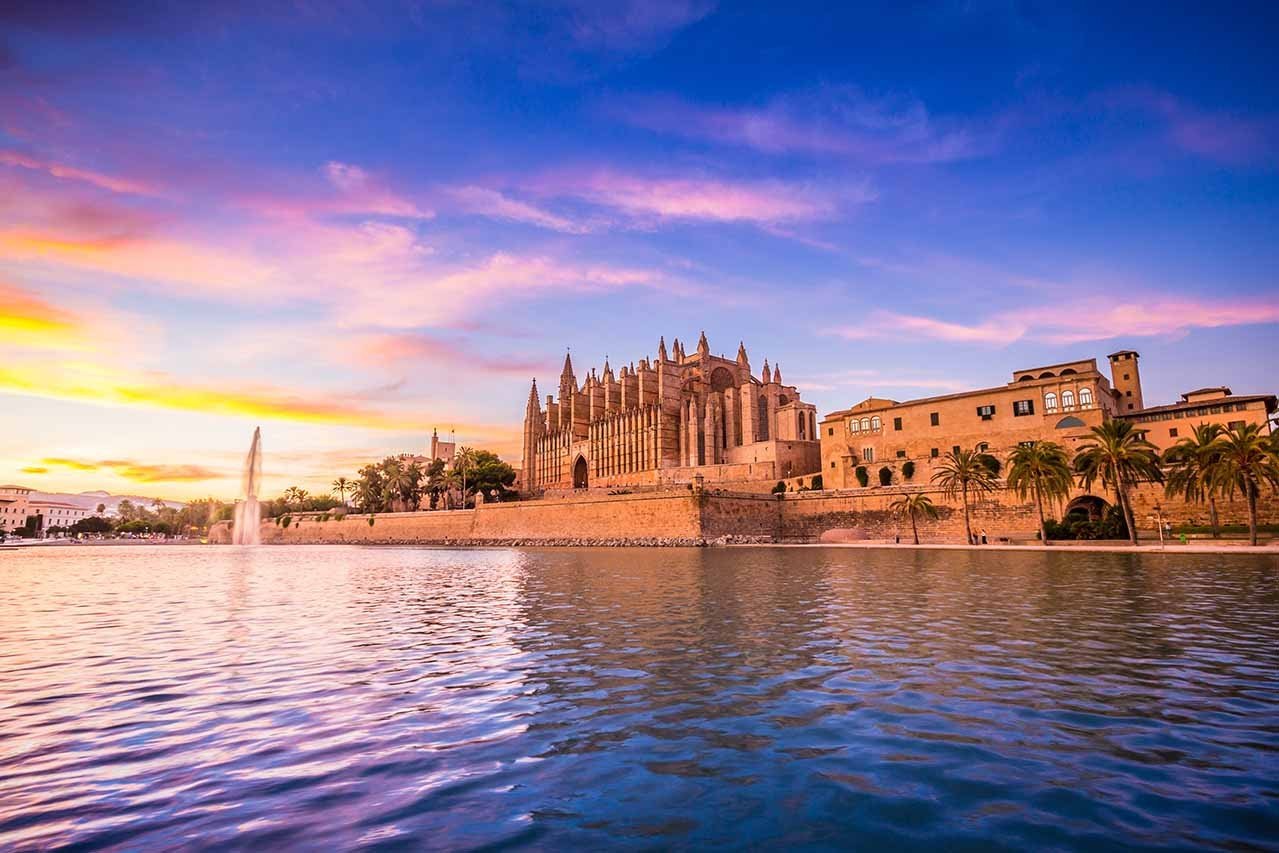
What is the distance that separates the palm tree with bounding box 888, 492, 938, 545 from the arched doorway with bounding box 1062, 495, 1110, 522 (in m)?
8.34

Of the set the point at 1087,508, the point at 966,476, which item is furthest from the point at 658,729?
the point at 1087,508

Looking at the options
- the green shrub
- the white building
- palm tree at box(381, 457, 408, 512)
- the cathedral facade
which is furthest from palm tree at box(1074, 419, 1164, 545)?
the white building

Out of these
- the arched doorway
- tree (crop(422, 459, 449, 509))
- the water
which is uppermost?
tree (crop(422, 459, 449, 509))

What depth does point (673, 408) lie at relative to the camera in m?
89.6

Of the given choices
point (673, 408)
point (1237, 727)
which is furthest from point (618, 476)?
point (1237, 727)

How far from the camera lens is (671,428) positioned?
288ft

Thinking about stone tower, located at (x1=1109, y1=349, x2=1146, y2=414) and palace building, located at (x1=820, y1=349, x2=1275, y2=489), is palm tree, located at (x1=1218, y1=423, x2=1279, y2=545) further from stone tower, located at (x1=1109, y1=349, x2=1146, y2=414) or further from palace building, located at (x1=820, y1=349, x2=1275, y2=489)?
stone tower, located at (x1=1109, y1=349, x2=1146, y2=414)

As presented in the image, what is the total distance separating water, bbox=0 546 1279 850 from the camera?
14.2ft

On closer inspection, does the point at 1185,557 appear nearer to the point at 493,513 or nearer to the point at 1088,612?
the point at 1088,612

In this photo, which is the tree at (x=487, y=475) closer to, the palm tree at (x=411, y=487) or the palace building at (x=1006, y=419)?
the palm tree at (x=411, y=487)

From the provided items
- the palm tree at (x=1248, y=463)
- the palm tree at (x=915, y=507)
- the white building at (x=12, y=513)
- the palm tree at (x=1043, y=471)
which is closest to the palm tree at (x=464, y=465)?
the palm tree at (x=915, y=507)

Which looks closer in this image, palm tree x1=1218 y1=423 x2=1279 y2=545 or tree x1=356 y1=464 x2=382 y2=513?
palm tree x1=1218 y1=423 x2=1279 y2=545

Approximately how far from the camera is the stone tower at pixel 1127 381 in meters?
64.9

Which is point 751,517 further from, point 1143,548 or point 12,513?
point 12,513
